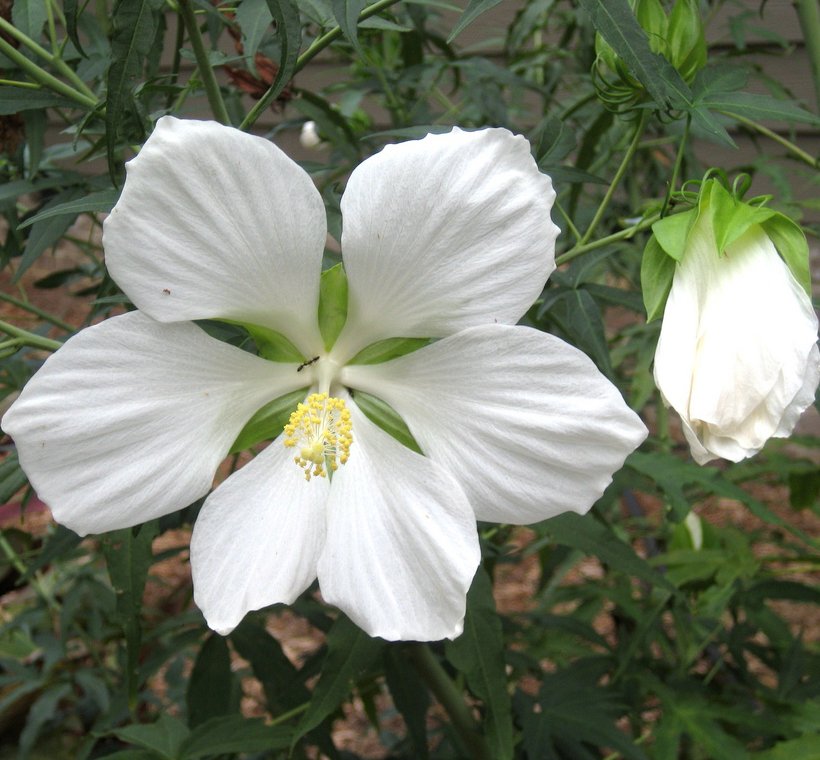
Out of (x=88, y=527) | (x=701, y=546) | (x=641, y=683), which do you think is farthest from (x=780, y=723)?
(x=88, y=527)

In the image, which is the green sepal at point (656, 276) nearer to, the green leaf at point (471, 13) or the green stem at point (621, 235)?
the green stem at point (621, 235)

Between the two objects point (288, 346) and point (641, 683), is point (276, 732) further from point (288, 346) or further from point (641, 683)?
point (641, 683)

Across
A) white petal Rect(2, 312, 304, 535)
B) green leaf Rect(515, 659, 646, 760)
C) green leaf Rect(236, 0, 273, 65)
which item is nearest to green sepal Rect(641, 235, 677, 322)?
white petal Rect(2, 312, 304, 535)

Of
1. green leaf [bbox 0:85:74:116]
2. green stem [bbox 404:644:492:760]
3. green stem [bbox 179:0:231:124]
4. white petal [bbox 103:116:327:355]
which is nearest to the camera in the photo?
white petal [bbox 103:116:327:355]

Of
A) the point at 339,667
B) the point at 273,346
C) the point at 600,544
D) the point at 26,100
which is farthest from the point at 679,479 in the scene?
the point at 26,100

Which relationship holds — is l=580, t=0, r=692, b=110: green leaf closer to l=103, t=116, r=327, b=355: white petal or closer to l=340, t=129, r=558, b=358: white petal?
l=340, t=129, r=558, b=358: white petal

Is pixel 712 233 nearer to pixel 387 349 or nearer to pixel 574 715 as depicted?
pixel 387 349

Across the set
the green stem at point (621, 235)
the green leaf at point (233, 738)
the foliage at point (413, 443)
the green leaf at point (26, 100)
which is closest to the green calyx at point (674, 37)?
the foliage at point (413, 443)
